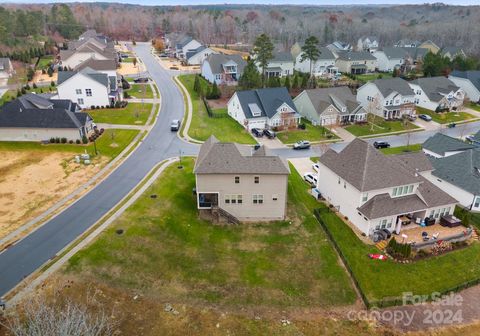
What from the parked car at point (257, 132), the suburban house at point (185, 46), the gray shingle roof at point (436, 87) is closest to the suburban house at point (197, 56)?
the suburban house at point (185, 46)

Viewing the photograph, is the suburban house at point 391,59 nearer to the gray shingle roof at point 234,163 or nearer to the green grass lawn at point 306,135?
the green grass lawn at point 306,135

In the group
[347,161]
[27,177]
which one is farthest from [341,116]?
[27,177]

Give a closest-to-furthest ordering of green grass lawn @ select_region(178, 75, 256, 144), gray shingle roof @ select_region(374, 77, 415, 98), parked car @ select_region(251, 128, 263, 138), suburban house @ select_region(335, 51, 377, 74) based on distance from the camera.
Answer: green grass lawn @ select_region(178, 75, 256, 144)
parked car @ select_region(251, 128, 263, 138)
gray shingle roof @ select_region(374, 77, 415, 98)
suburban house @ select_region(335, 51, 377, 74)

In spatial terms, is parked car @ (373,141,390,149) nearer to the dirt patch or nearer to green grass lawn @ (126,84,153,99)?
the dirt patch

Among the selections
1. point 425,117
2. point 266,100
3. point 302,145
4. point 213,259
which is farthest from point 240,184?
point 425,117

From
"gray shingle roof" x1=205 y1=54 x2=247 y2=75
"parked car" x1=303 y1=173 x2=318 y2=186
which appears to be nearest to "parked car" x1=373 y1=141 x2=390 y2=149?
"parked car" x1=303 y1=173 x2=318 y2=186

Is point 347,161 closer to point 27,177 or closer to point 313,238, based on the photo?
point 313,238

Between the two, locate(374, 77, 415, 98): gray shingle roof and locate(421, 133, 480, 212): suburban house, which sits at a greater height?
locate(374, 77, 415, 98): gray shingle roof
